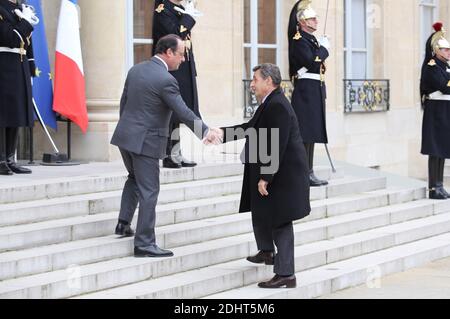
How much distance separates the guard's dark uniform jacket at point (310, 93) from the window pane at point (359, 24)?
5.97 m

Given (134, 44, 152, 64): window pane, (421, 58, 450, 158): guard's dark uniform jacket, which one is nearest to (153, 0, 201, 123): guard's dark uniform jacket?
(134, 44, 152, 64): window pane

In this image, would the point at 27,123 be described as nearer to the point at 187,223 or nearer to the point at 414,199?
the point at 187,223

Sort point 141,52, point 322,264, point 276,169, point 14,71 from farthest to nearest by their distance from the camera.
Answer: point 141,52 → point 14,71 → point 322,264 → point 276,169

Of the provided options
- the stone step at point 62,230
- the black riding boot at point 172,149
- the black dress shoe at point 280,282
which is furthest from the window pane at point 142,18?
the black dress shoe at point 280,282

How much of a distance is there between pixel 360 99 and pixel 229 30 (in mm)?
3689

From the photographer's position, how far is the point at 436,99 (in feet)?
42.4

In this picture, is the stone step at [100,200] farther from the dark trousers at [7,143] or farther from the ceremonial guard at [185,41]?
the dark trousers at [7,143]

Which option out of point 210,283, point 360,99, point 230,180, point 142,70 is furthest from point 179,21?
point 360,99

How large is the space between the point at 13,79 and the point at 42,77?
1.38 m

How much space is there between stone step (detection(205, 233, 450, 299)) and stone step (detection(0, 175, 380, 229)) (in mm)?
1325

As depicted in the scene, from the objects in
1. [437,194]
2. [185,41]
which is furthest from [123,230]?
[437,194]

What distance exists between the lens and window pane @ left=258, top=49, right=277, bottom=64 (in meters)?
15.5

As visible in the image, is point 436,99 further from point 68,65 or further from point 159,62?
point 159,62

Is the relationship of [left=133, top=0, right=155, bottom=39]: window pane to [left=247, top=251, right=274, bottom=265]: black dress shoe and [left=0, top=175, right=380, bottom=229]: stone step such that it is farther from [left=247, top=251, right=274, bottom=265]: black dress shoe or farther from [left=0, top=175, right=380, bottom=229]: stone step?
[left=247, top=251, right=274, bottom=265]: black dress shoe
